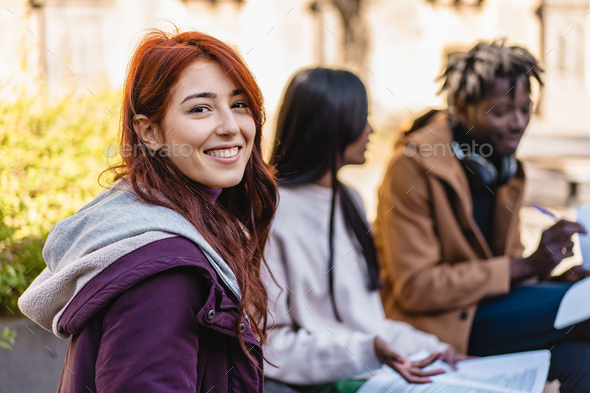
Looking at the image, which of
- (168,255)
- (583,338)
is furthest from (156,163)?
(583,338)

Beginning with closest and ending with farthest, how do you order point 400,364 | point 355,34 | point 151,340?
point 151,340 → point 400,364 → point 355,34

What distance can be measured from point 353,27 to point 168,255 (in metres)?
14.5

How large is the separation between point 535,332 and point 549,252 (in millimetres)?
318

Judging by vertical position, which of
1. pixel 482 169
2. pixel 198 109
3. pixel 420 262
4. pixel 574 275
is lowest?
pixel 574 275

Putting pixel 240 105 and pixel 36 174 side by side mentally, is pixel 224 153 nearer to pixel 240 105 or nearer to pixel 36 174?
pixel 240 105

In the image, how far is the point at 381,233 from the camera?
8.10ft

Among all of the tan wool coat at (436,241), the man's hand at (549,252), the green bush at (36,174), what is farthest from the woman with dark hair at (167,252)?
the man's hand at (549,252)

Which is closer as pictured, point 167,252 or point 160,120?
point 167,252

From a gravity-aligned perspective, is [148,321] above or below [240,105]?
below

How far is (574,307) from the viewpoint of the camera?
1909 mm

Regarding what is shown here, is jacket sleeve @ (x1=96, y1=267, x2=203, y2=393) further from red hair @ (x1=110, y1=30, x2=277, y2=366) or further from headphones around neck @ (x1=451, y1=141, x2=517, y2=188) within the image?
headphones around neck @ (x1=451, y1=141, x2=517, y2=188)

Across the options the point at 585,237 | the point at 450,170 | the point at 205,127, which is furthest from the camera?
the point at 450,170

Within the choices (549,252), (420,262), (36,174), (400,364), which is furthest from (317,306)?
(36,174)

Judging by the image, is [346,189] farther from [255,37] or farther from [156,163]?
[255,37]
